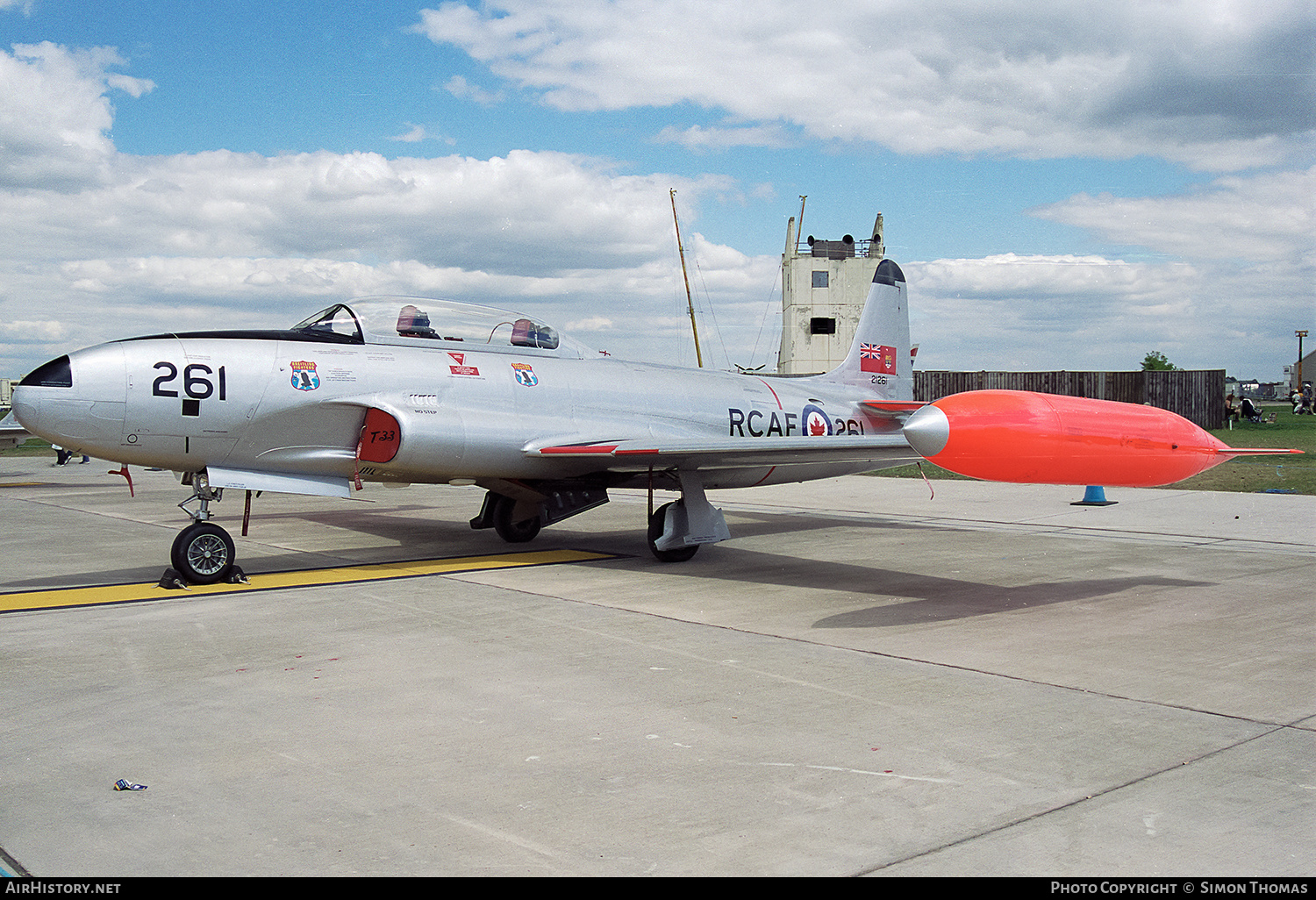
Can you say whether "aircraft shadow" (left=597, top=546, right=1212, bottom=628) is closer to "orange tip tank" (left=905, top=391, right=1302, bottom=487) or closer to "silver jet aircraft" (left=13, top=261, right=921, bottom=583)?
"silver jet aircraft" (left=13, top=261, right=921, bottom=583)

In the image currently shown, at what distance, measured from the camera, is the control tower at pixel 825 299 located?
58.8 meters

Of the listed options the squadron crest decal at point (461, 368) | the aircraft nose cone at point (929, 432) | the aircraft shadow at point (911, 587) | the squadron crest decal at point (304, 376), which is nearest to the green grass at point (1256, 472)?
the aircraft shadow at point (911, 587)

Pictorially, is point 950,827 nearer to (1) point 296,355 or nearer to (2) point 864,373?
(1) point 296,355

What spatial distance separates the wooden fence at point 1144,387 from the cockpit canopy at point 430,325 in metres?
30.3

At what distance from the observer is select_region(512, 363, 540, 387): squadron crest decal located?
431 inches

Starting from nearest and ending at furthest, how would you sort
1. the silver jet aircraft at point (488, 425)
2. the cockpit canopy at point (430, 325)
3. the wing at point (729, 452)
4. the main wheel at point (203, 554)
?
the silver jet aircraft at point (488, 425) < the wing at point (729, 452) < the main wheel at point (203, 554) < the cockpit canopy at point (430, 325)

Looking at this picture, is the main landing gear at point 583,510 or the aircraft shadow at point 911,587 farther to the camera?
the main landing gear at point 583,510

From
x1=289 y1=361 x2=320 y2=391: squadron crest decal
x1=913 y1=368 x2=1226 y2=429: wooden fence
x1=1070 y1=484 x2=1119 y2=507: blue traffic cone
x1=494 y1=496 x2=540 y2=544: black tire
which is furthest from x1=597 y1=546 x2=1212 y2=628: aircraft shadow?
x1=913 y1=368 x2=1226 y2=429: wooden fence

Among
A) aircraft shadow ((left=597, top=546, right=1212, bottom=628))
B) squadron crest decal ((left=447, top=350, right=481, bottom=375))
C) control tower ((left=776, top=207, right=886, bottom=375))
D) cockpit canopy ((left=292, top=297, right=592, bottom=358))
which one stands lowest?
aircraft shadow ((left=597, top=546, right=1212, bottom=628))

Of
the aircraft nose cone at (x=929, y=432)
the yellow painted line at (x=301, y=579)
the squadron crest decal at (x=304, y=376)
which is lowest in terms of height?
the yellow painted line at (x=301, y=579)

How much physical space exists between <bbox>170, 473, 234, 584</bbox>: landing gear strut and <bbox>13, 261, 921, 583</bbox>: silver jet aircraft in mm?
16

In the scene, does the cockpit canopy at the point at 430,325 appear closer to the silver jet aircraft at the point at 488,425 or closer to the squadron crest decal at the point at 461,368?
the silver jet aircraft at the point at 488,425

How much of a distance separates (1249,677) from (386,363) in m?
7.83

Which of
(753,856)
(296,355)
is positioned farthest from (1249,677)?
(296,355)
